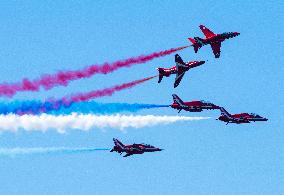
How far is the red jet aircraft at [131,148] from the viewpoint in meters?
177

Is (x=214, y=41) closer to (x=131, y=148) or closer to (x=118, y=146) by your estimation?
(x=131, y=148)

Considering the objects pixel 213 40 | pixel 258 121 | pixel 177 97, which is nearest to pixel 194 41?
pixel 213 40

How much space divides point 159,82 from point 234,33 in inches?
686

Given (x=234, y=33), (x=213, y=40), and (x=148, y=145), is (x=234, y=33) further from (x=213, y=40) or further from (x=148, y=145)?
(x=148, y=145)

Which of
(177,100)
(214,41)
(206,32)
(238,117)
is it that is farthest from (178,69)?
(238,117)

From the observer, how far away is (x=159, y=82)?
162 m

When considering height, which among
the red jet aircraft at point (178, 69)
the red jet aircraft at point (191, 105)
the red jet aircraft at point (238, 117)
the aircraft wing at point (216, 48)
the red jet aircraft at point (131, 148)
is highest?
the aircraft wing at point (216, 48)

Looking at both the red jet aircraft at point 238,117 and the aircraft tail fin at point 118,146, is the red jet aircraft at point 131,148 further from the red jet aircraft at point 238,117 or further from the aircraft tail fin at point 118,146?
the red jet aircraft at point 238,117

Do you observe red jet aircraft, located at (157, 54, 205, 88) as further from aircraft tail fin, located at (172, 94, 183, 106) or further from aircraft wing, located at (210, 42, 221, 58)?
aircraft tail fin, located at (172, 94, 183, 106)

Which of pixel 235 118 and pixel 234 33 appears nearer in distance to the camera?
pixel 234 33

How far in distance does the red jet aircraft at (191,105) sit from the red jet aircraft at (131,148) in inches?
481

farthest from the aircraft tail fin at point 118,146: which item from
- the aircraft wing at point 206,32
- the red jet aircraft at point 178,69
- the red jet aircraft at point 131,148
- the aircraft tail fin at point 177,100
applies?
the aircraft wing at point 206,32

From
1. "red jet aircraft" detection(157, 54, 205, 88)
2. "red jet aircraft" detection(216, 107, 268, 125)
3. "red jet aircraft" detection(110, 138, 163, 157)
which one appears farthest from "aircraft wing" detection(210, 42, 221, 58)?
"red jet aircraft" detection(110, 138, 163, 157)

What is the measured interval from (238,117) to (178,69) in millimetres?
22302
